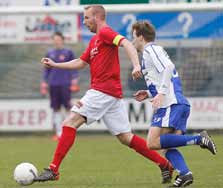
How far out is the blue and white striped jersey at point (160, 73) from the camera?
915cm

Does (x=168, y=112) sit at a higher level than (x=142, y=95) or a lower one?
lower

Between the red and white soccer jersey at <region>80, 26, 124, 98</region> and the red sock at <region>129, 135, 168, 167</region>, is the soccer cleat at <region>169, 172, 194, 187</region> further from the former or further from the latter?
the red and white soccer jersey at <region>80, 26, 124, 98</region>

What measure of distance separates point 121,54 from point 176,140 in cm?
1126

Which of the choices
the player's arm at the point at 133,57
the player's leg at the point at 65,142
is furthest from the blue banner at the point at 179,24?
the player's arm at the point at 133,57

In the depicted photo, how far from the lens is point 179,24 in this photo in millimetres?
20156

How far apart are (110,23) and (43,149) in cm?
550

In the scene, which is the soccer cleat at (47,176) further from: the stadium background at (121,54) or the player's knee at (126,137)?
the stadium background at (121,54)

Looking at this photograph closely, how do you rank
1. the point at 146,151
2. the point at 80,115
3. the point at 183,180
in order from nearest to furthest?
the point at 183,180
the point at 80,115
the point at 146,151

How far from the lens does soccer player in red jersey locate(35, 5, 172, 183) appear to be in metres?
9.97

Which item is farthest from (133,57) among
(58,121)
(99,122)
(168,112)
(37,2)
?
(99,122)

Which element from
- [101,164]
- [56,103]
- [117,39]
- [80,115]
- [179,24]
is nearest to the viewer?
[117,39]

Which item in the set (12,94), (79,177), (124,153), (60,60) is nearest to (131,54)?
(79,177)

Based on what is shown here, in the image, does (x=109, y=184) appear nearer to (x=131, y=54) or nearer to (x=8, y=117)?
(x=131, y=54)

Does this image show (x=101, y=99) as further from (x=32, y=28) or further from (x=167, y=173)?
(x=32, y=28)
